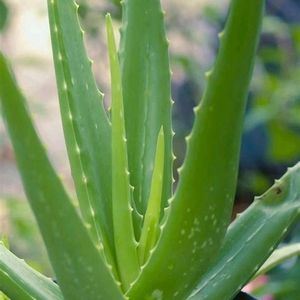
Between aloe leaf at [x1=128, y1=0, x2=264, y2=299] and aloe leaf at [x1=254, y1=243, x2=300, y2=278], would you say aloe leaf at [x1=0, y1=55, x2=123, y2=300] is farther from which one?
aloe leaf at [x1=254, y1=243, x2=300, y2=278]

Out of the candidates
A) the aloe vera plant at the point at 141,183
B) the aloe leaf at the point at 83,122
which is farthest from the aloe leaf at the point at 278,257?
the aloe leaf at the point at 83,122

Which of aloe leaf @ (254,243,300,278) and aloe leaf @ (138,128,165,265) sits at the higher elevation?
aloe leaf @ (138,128,165,265)

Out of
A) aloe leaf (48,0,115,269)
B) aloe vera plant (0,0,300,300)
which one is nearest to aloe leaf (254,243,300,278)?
aloe vera plant (0,0,300,300)

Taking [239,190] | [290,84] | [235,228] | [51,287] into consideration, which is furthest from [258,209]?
[239,190]

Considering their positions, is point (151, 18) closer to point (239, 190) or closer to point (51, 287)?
point (51, 287)

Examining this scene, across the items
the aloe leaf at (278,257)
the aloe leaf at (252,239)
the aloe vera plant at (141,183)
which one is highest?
the aloe vera plant at (141,183)

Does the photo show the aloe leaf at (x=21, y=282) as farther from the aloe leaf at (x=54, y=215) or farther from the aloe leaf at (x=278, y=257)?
the aloe leaf at (x=278, y=257)
